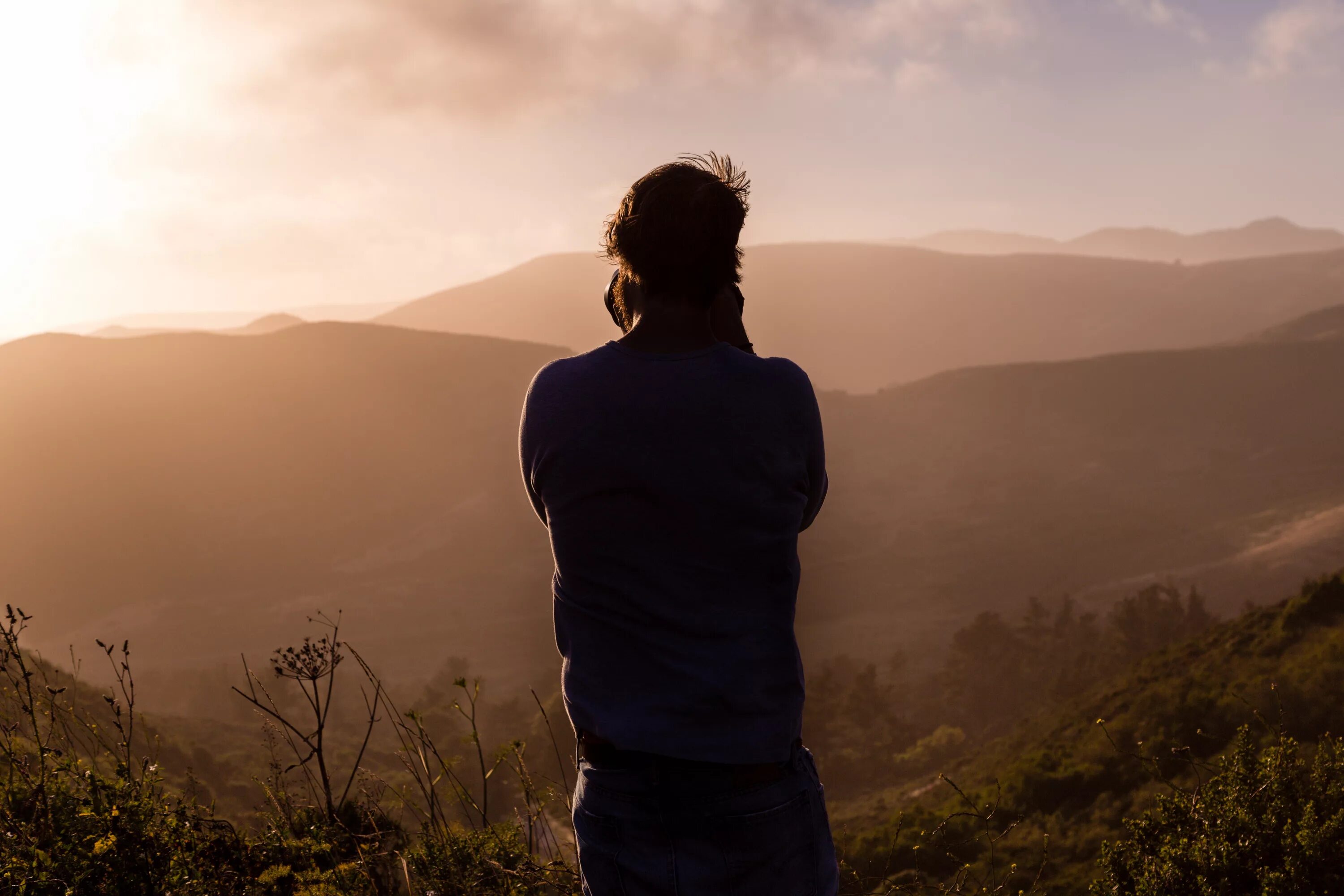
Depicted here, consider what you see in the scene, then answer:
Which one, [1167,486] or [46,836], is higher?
[46,836]

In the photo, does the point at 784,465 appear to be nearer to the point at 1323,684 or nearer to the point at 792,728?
the point at 792,728

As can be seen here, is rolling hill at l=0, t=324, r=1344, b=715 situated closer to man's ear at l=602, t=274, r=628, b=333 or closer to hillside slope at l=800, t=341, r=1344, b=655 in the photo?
hillside slope at l=800, t=341, r=1344, b=655

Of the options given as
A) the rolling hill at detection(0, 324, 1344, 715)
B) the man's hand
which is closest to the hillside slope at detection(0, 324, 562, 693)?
the rolling hill at detection(0, 324, 1344, 715)

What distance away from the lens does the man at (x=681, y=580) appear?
1182mm

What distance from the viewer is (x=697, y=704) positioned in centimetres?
117

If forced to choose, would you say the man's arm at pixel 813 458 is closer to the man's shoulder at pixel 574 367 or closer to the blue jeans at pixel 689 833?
the man's shoulder at pixel 574 367

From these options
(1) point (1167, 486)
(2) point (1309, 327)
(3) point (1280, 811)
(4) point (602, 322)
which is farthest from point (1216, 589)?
(4) point (602, 322)

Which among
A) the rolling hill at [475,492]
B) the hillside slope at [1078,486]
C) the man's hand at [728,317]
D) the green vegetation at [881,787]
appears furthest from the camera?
the rolling hill at [475,492]

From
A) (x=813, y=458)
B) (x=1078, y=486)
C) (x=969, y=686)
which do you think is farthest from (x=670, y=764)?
(x=1078, y=486)

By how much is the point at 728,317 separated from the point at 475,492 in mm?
58401

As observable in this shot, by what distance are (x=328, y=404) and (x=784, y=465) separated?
238 ft

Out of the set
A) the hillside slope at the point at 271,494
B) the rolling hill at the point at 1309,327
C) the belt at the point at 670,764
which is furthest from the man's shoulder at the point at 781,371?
the rolling hill at the point at 1309,327

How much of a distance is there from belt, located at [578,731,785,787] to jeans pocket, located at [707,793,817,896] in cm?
5

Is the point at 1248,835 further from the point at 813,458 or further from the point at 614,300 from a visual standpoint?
the point at 614,300
